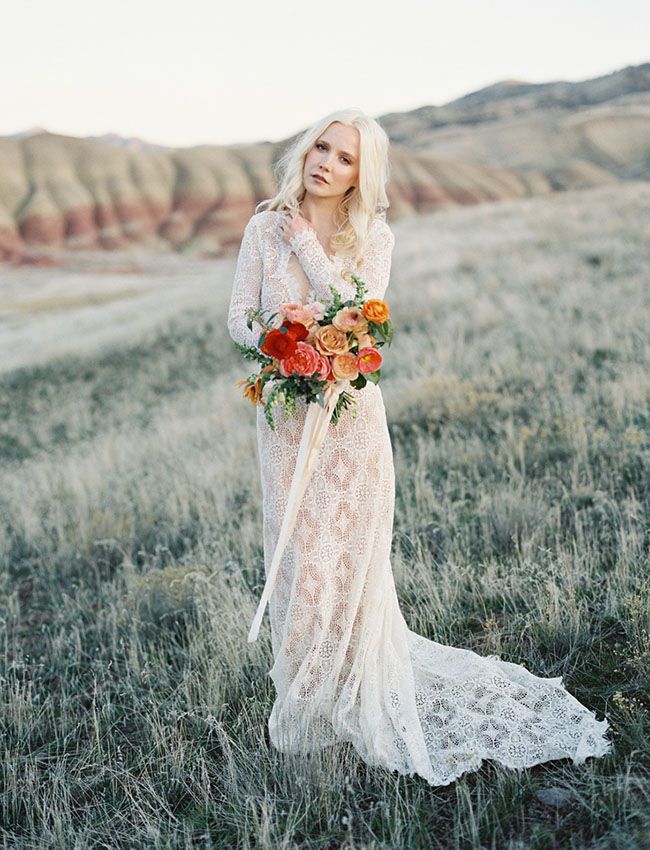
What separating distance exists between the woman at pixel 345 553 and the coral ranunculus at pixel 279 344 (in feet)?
1.36

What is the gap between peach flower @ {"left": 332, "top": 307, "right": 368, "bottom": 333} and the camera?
8.80 feet

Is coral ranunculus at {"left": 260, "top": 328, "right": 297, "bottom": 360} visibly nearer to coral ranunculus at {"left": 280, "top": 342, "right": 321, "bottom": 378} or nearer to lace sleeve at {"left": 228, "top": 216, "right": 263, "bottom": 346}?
coral ranunculus at {"left": 280, "top": 342, "right": 321, "bottom": 378}

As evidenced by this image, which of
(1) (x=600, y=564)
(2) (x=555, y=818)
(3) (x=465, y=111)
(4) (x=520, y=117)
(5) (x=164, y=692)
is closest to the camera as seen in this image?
(2) (x=555, y=818)

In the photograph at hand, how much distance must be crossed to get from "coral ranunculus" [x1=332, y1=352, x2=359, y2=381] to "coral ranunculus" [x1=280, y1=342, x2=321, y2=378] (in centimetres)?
7

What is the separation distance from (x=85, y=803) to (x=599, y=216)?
19748 mm

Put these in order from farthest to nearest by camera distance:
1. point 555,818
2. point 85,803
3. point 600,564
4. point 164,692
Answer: point 600,564 → point 164,692 → point 85,803 → point 555,818

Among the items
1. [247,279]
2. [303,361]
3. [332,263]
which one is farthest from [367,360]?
[247,279]

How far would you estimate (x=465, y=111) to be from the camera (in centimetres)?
14175

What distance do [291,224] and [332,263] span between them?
0.82 feet

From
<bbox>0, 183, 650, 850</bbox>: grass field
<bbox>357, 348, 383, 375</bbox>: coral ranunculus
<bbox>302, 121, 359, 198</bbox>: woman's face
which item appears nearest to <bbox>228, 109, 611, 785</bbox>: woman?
<bbox>302, 121, 359, 198</bbox>: woman's face

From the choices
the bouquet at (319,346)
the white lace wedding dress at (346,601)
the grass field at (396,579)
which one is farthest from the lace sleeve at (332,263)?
the grass field at (396,579)

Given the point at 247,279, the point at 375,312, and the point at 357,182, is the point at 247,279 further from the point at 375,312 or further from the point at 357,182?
the point at 375,312

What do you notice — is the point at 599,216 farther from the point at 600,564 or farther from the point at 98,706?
the point at 98,706

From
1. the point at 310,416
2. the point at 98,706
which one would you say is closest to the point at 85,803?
the point at 98,706
